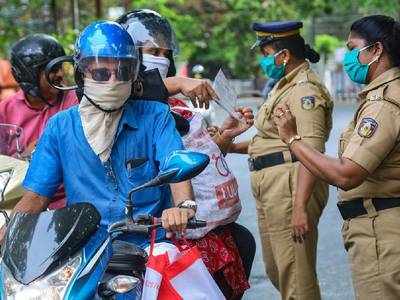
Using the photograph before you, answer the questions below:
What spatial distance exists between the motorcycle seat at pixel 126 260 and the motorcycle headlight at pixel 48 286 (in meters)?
0.27

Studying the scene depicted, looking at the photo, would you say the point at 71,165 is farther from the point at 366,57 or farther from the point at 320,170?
the point at 366,57

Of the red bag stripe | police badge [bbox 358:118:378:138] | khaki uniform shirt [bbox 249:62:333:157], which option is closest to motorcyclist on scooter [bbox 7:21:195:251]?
the red bag stripe

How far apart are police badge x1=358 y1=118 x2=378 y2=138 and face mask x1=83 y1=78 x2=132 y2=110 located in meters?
1.01

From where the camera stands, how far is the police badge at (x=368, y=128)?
3766 mm

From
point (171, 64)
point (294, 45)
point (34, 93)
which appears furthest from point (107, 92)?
point (294, 45)

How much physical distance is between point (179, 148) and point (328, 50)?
37.8 metres

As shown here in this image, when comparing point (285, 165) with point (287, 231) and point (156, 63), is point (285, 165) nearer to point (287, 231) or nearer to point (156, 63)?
point (287, 231)

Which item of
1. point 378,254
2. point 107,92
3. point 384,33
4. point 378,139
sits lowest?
point 378,254

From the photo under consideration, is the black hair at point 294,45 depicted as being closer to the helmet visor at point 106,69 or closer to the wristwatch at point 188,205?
the helmet visor at point 106,69

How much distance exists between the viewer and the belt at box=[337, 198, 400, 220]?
3.93 meters

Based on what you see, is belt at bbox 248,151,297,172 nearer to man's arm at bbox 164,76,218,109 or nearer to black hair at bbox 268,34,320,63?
black hair at bbox 268,34,320,63

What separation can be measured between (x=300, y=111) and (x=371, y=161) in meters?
1.15

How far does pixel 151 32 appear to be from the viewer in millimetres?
4406

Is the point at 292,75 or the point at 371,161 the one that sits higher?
the point at 371,161
